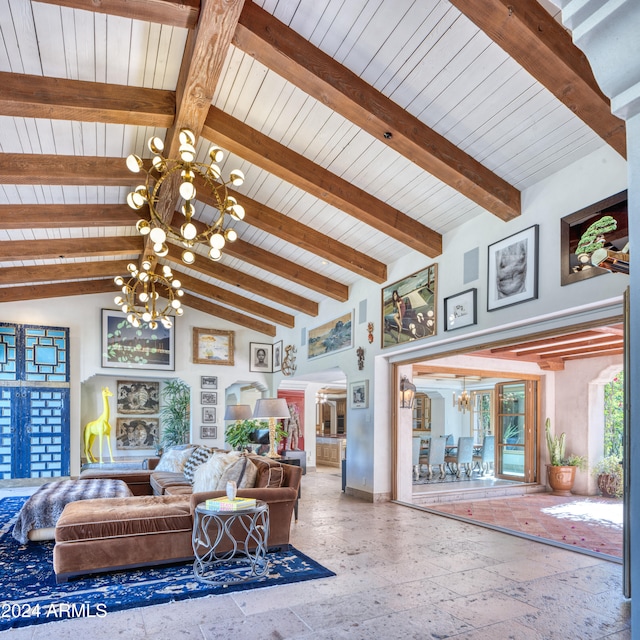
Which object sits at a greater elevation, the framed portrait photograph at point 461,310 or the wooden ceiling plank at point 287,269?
the wooden ceiling plank at point 287,269

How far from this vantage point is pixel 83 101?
4484mm

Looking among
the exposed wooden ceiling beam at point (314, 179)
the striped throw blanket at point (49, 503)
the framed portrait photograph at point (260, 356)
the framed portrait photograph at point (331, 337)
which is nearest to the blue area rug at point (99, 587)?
the striped throw blanket at point (49, 503)

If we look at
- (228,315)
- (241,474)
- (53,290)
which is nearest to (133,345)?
(53,290)

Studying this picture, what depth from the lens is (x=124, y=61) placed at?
4.38 m

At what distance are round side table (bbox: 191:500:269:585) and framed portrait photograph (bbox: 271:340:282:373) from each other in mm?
7578

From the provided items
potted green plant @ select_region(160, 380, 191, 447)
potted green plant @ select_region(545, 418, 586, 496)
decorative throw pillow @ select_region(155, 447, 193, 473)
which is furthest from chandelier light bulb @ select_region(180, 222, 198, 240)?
potted green plant @ select_region(160, 380, 191, 447)

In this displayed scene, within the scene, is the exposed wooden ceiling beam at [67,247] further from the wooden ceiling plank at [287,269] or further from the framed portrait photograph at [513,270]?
the framed portrait photograph at [513,270]

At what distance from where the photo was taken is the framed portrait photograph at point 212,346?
474 inches

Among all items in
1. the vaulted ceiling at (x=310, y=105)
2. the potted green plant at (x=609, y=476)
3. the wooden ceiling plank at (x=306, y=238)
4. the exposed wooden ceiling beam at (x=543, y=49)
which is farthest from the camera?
the potted green plant at (x=609, y=476)

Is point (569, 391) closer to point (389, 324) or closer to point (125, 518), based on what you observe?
point (389, 324)

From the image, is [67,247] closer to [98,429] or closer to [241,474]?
[98,429]

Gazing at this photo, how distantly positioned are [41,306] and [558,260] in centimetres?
978

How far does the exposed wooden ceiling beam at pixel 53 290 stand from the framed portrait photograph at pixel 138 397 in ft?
8.45

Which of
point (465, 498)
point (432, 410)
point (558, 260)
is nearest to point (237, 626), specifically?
point (558, 260)
